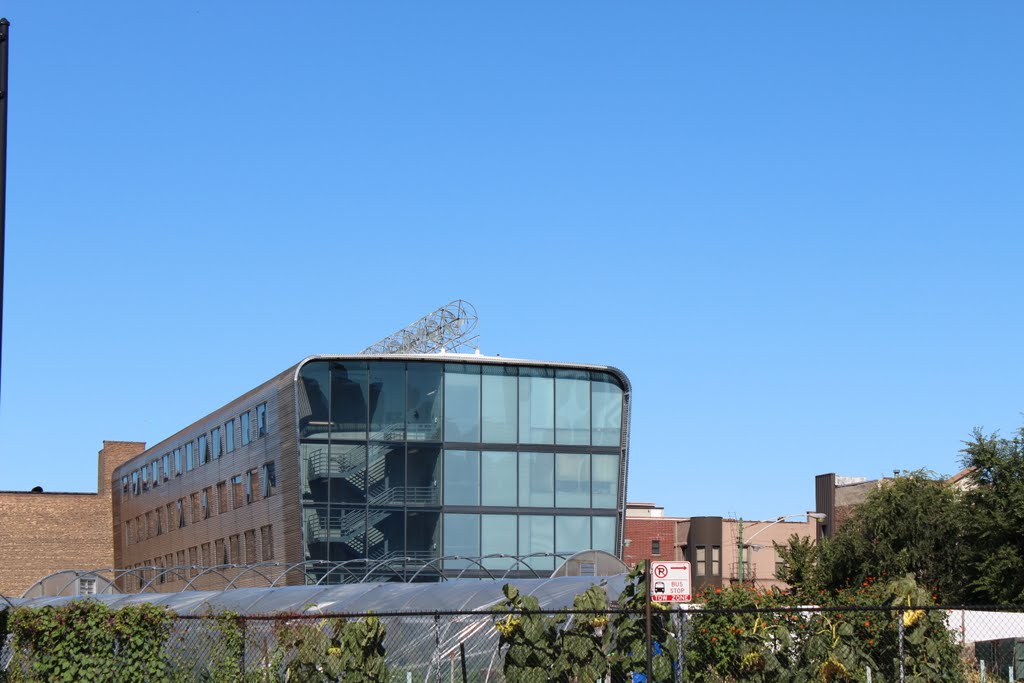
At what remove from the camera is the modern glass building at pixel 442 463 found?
51.0 meters

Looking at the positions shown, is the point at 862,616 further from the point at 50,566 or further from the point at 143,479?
the point at 50,566

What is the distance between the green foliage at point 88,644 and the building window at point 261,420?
35468 millimetres

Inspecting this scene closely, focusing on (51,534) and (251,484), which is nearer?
(251,484)

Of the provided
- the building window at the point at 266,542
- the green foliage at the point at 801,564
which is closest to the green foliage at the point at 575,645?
the building window at the point at 266,542

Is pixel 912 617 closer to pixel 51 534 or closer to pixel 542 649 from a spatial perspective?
pixel 542 649

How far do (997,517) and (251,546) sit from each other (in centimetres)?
2968

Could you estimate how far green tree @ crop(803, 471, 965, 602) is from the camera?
58.3 m

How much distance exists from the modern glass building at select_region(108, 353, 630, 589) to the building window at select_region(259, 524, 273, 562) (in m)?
0.25

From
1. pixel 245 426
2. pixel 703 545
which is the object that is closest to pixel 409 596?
pixel 245 426

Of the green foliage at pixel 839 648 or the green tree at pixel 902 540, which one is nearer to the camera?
the green foliage at pixel 839 648

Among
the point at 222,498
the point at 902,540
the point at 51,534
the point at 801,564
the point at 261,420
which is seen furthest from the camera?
the point at 51,534

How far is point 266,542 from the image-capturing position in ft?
185

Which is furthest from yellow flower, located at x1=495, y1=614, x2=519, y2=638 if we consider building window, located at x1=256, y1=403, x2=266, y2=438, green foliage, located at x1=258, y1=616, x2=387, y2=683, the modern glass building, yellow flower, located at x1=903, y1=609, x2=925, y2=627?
building window, located at x1=256, y1=403, x2=266, y2=438

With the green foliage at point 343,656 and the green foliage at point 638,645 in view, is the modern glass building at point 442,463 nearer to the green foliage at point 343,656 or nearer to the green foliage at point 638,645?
the green foliage at point 343,656
